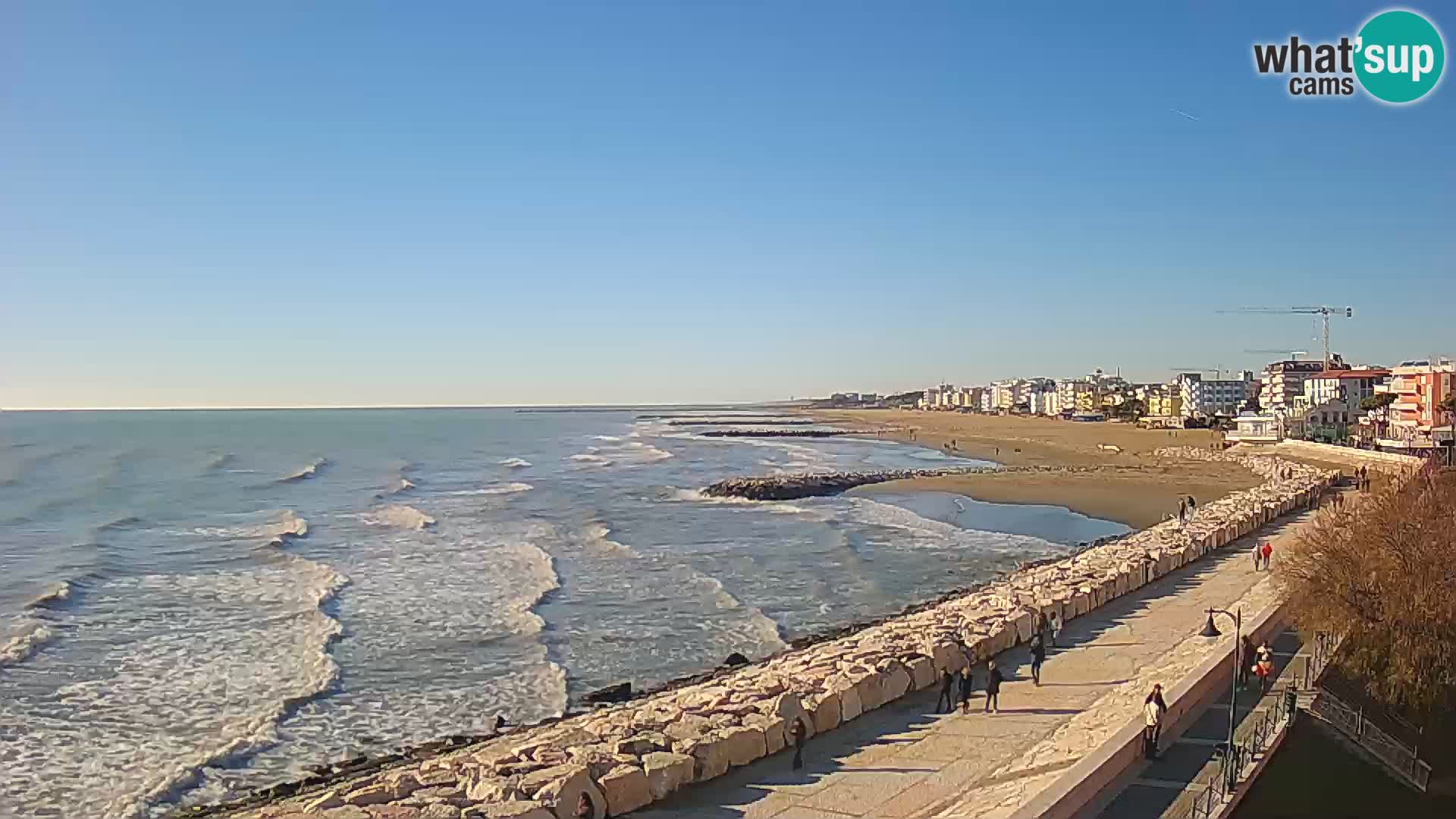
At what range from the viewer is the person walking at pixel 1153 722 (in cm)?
1199

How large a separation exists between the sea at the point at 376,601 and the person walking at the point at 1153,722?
8973mm

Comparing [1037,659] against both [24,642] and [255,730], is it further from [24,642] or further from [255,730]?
[24,642]

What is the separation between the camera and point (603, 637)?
72.8ft

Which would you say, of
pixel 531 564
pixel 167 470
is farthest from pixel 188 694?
pixel 167 470

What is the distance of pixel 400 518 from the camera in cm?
4322

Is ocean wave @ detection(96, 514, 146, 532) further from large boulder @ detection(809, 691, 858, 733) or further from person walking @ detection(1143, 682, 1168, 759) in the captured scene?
person walking @ detection(1143, 682, 1168, 759)

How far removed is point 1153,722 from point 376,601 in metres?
19.1

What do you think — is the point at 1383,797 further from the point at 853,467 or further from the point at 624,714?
the point at 853,467

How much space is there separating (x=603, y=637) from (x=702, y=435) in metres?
98.6

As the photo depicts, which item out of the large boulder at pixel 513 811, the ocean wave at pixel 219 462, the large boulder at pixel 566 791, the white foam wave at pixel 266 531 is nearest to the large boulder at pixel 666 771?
the large boulder at pixel 566 791

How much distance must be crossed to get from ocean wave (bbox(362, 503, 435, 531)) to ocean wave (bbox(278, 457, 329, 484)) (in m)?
19.5

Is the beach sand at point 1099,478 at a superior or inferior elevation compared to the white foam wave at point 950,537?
superior

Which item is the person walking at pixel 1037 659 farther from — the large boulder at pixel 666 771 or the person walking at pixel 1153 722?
the large boulder at pixel 666 771

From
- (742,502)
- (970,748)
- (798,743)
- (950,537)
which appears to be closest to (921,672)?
(970,748)
